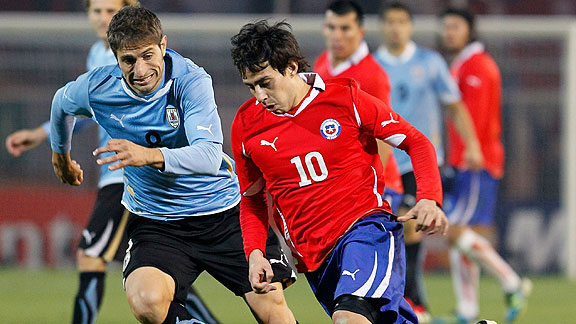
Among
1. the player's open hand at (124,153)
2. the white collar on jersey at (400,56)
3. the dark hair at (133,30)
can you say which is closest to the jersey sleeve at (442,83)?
the white collar on jersey at (400,56)

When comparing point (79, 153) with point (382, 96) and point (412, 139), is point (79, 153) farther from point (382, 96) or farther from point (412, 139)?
point (412, 139)

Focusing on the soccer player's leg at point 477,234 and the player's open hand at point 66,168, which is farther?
the soccer player's leg at point 477,234

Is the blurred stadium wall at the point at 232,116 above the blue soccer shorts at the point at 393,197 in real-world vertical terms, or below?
below

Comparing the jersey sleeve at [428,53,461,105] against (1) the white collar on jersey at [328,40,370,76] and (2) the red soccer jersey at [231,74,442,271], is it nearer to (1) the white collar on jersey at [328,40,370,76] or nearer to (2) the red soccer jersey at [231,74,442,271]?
(1) the white collar on jersey at [328,40,370,76]

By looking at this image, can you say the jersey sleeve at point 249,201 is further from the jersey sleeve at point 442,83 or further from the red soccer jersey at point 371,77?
the jersey sleeve at point 442,83

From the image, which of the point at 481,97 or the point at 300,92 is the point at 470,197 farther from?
the point at 300,92

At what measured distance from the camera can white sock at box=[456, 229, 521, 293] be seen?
802 centimetres

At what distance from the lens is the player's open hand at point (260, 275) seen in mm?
4113

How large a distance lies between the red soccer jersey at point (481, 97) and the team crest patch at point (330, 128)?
462cm

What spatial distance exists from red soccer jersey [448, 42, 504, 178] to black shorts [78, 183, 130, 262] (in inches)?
154

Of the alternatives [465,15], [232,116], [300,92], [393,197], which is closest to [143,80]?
[300,92]

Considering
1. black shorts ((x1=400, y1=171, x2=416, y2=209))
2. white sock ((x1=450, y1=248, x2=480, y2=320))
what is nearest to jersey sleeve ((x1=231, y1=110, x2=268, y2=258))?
black shorts ((x1=400, y1=171, x2=416, y2=209))

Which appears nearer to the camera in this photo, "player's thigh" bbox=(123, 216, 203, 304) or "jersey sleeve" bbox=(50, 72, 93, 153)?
"player's thigh" bbox=(123, 216, 203, 304)

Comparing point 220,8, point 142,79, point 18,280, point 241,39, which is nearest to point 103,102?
point 142,79
